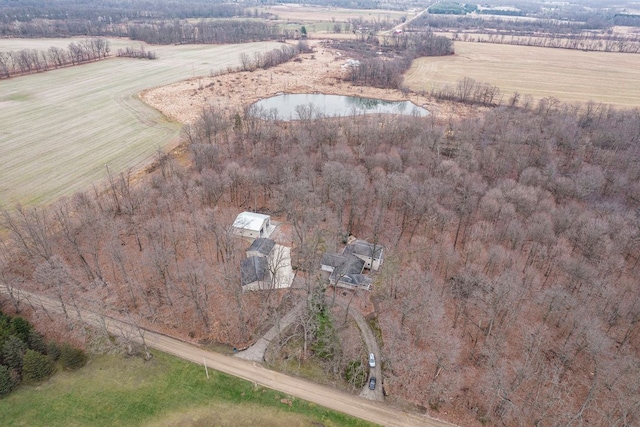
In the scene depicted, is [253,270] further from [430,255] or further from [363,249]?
[430,255]

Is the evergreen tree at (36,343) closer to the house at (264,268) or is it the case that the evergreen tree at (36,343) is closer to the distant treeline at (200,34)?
the house at (264,268)

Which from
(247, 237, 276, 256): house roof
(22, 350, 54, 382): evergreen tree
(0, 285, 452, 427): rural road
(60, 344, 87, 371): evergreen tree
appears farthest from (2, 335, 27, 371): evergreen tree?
(247, 237, 276, 256): house roof

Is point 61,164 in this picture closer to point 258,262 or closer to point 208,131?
point 208,131

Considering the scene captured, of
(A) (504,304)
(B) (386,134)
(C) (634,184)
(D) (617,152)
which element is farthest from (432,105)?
(A) (504,304)

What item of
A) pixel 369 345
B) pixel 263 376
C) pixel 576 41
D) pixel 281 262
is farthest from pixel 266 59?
pixel 576 41

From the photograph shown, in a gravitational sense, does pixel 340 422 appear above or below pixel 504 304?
below

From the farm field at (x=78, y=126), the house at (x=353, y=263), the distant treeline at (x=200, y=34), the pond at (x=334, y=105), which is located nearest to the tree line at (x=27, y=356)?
the house at (x=353, y=263)
